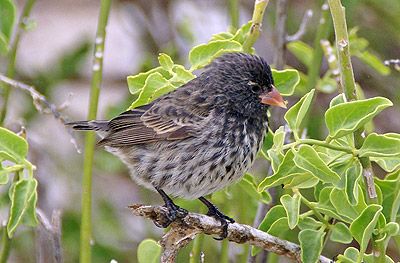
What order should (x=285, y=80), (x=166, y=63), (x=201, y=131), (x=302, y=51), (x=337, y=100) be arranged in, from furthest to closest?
(x=302, y=51) → (x=201, y=131) → (x=285, y=80) → (x=166, y=63) → (x=337, y=100)

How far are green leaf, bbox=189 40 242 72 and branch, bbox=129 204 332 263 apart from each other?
0.66 meters

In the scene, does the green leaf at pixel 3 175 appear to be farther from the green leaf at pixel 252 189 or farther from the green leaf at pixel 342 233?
the green leaf at pixel 342 233

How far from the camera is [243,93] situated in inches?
130

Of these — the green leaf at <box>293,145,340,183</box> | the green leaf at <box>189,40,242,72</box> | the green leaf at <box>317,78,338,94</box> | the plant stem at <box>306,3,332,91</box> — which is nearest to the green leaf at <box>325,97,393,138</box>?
the green leaf at <box>293,145,340,183</box>

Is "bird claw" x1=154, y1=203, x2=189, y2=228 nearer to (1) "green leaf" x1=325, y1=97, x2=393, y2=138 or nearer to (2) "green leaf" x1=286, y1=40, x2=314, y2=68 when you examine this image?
(1) "green leaf" x1=325, y1=97, x2=393, y2=138

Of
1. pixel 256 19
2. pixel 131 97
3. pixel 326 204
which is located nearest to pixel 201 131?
pixel 256 19

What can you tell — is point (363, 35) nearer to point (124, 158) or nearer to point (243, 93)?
point (243, 93)

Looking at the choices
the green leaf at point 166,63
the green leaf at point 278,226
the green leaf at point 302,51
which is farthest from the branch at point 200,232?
the green leaf at point 302,51

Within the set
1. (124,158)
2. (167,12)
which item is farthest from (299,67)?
(124,158)

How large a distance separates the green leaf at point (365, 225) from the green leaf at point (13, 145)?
130cm

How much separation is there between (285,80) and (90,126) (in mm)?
1068

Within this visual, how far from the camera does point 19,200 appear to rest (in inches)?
95.7

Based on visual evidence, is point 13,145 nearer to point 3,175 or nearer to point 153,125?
point 3,175

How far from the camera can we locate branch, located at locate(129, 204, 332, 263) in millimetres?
2520
